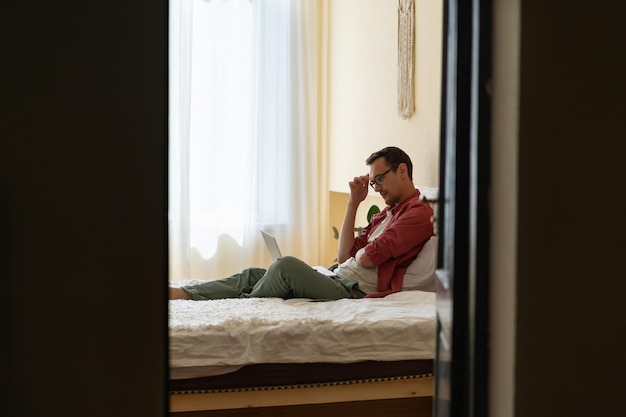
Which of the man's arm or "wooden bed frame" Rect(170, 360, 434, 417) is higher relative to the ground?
the man's arm

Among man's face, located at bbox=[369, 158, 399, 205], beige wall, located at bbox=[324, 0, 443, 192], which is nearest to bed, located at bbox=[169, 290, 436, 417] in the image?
man's face, located at bbox=[369, 158, 399, 205]

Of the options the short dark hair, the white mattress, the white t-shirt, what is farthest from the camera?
the short dark hair

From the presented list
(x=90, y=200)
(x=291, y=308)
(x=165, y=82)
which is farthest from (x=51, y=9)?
(x=291, y=308)

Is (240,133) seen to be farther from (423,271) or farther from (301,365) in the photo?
(301,365)

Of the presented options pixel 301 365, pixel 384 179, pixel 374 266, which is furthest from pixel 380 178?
pixel 301 365

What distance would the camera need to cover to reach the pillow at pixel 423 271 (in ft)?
11.6

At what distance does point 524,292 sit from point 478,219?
0.61ft

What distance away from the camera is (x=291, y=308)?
10.4 feet

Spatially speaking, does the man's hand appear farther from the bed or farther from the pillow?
the bed

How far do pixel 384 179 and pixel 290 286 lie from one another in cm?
72

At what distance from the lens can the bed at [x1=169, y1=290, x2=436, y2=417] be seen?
110 inches

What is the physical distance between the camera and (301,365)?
2.84 m

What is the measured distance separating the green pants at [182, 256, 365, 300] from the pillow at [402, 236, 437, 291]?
0.23m

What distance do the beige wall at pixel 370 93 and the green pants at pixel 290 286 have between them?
671 millimetres
